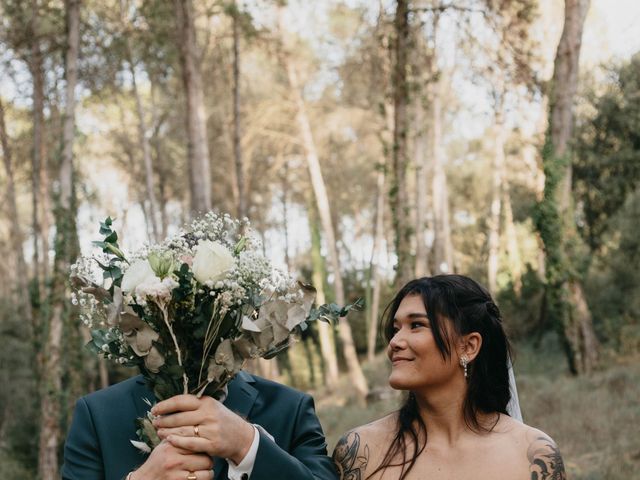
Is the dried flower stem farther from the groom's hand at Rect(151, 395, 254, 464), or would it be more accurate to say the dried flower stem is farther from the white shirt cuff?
the white shirt cuff

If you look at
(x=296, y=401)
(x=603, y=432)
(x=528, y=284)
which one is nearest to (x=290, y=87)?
(x=528, y=284)

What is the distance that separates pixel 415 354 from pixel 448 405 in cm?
34

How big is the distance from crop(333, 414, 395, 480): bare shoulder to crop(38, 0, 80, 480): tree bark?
12.3 metres

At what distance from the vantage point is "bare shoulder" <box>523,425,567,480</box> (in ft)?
11.4

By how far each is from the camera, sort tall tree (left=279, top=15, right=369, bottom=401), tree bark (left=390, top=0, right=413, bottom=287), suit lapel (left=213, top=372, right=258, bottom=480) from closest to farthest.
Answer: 1. suit lapel (left=213, top=372, right=258, bottom=480)
2. tree bark (left=390, top=0, right=413, bottom=287)
3. tall tree (left=279, top=15, right=369, bottom=401)

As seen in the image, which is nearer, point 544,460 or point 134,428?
point 134,428

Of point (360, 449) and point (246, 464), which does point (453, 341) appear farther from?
point (246, 464)

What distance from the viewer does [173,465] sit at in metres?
2.72

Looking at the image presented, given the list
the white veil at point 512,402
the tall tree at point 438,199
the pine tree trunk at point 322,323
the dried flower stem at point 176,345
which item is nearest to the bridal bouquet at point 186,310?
the dried flower stem at point 176,345

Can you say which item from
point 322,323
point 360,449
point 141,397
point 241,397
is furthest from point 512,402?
point 322,323

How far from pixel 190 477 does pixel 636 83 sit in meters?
22.3

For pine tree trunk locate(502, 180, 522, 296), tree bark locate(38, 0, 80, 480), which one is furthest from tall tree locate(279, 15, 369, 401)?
tree bark locate(38, 0, 80, 480)

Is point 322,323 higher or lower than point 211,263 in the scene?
lower

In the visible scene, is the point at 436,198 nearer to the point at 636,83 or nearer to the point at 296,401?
the point at 636,83
